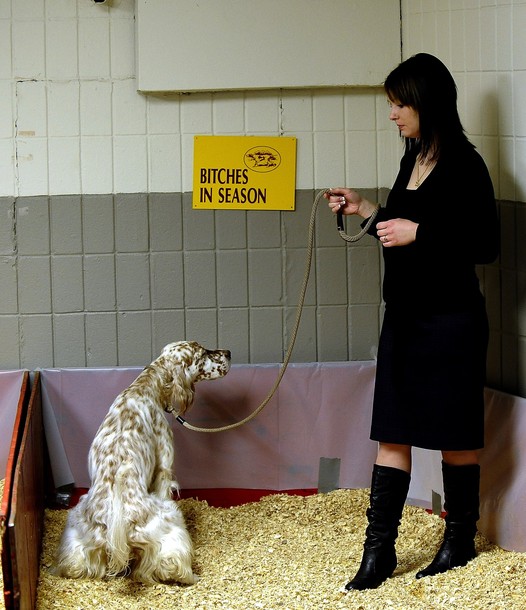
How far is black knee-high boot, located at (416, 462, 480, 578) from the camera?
3.32 metres

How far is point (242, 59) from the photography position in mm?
4168

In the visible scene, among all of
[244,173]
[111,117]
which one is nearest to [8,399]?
[111,117]

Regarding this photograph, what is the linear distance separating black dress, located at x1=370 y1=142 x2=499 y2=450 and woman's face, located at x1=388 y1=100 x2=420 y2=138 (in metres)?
0.14

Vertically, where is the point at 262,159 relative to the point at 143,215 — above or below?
above

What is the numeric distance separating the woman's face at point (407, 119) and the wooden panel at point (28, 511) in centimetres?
165

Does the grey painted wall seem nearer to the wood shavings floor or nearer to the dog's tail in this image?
the wood shavings floor

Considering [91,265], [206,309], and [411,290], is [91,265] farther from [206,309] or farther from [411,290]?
[411,290]

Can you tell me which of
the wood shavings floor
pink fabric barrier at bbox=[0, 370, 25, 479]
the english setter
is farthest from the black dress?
pink fabric barrier at bbox=[0, 370, 25, 479]

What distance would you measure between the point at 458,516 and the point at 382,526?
27 centimetres

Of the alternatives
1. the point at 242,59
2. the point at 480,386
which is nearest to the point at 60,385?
the point at 242,59

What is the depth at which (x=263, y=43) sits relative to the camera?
4.16m

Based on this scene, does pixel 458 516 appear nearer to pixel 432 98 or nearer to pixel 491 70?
pixel 432 98

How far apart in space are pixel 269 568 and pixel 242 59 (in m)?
2.07

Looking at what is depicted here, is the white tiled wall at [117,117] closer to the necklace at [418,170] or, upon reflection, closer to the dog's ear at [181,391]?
the dog's ear at [181,391]
